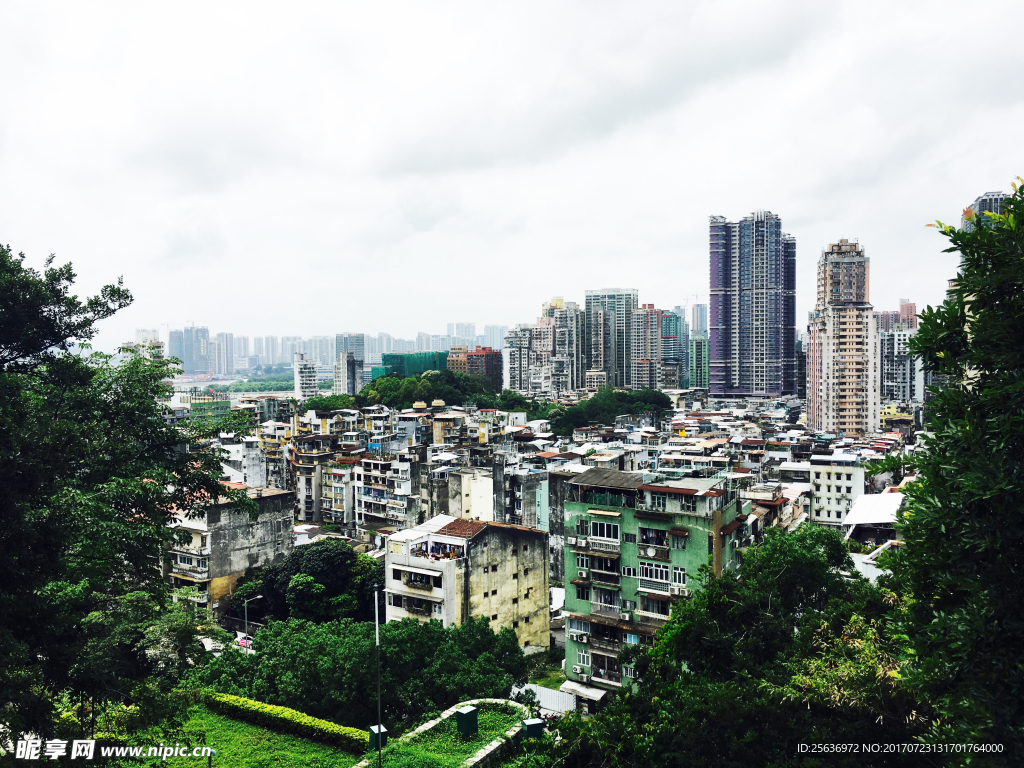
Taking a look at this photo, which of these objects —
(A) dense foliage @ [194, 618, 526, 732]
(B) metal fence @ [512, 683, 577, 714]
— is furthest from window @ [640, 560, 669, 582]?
(A) dense foliage @ [194, 618, 526, 732]

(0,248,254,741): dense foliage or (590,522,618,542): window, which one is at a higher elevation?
(0,248,254,741): dense foliage

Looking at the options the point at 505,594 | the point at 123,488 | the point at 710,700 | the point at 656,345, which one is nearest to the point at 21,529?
the point at 123,488

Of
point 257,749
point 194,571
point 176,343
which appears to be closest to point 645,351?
point 194,571

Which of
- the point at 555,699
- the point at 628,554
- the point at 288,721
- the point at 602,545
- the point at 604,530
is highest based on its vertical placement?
the point at 604,530

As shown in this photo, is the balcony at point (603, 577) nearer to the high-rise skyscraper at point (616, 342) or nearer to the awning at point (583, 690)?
the awning at point (583, 690)

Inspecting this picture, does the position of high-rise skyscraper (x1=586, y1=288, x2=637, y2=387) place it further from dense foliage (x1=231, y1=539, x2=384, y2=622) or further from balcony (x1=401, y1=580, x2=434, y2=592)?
balcony (x1=401, y1=580, x2=434, y2=592)

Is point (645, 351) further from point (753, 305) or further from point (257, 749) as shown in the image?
point (257, 749)

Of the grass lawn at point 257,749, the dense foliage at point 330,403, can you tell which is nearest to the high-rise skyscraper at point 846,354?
the dense foliage at point 330,403
